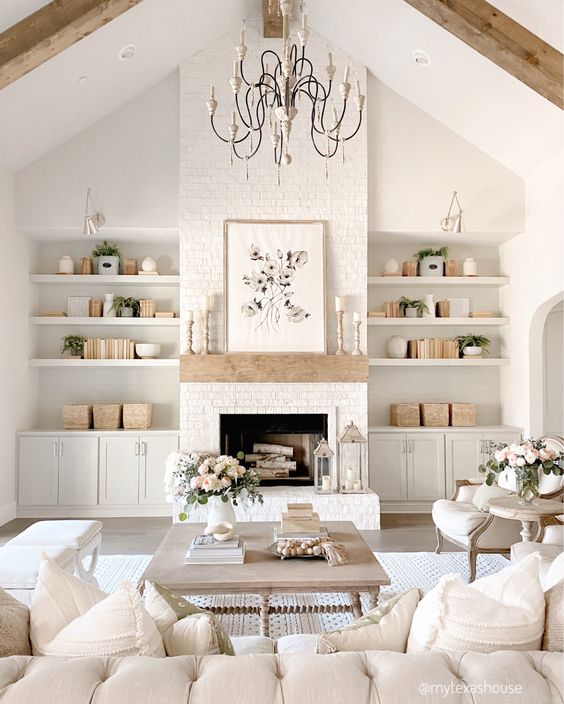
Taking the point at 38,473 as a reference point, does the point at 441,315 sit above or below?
above

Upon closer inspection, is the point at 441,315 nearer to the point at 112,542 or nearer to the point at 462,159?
the point at 462,159

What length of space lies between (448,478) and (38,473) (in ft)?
13.3

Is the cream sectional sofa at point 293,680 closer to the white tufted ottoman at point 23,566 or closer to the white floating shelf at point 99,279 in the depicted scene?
the white tufted ottoman at point 23,566

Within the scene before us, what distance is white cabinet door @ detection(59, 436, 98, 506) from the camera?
639cm

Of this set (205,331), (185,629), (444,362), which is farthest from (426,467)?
(185,629)

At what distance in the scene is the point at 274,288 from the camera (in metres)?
6.21

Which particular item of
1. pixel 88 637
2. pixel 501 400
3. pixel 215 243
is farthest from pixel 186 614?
pixel 501 400

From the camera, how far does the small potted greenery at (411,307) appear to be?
6.86m

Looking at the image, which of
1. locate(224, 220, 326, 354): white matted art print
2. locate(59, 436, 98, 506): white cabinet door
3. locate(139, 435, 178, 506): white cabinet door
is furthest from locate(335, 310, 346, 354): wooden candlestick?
locate(59, 436, 98, 506): white cabinet door

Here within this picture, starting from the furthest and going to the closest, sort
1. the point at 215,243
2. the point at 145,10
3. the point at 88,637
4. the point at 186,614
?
the point at 215,243 < the point at 145,10 < the point at 186,614 < the point at 88,637

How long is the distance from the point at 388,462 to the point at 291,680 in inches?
209

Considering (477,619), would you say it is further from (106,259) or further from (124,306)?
(106,259)

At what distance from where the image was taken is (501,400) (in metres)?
7.13

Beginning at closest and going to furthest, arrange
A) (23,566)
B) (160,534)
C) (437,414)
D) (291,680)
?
1. (291,680)
2. (23,566)
3. (160,534)
4. (437,414)
